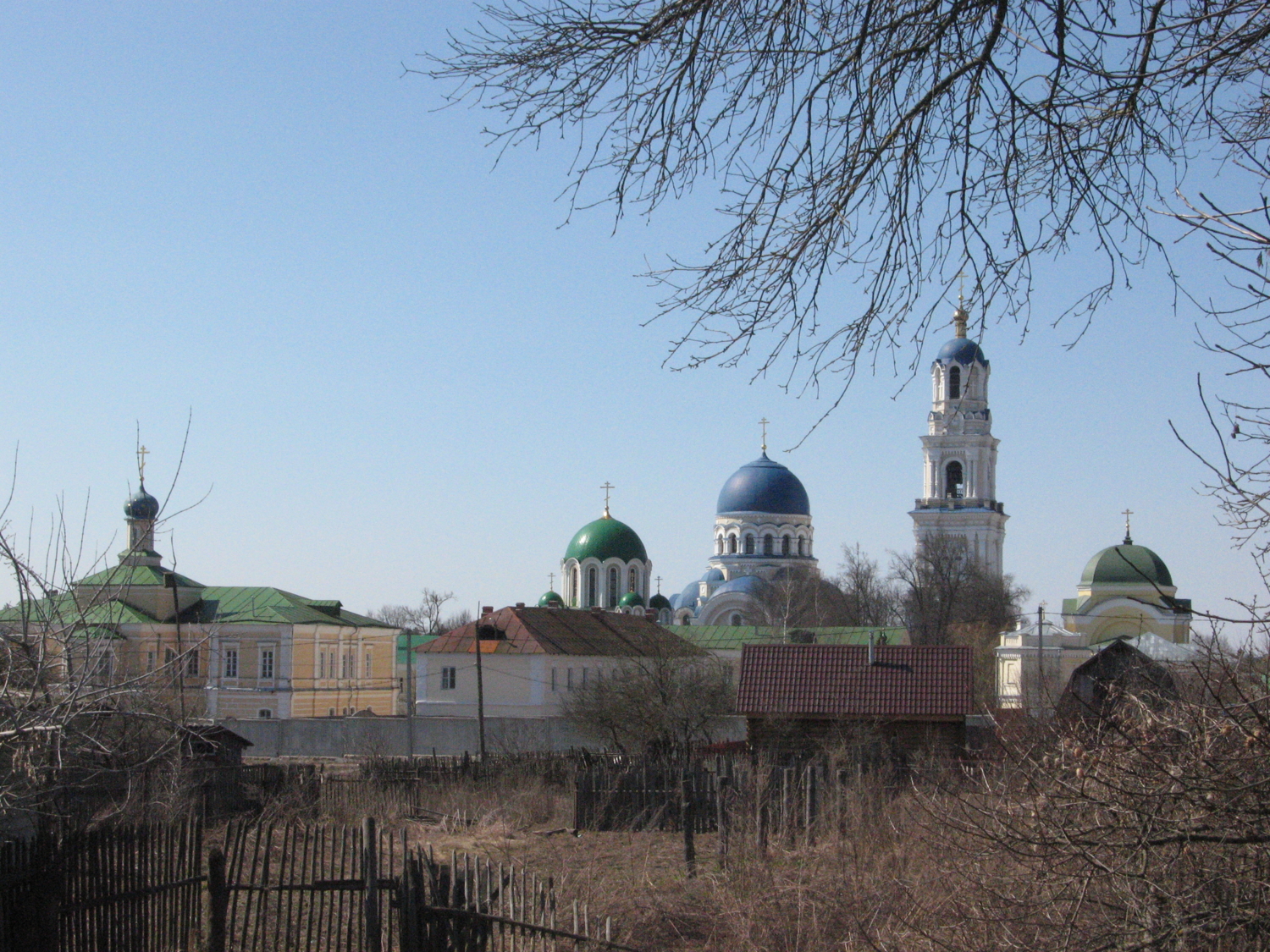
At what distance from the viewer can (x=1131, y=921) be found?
4.53m

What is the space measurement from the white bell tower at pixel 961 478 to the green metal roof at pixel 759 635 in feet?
58.0

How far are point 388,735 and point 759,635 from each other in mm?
A: 23516

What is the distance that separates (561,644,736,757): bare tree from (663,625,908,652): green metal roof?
17.1m

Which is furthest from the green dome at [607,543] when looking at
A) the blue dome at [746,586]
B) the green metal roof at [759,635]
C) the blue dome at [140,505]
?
the blue dome at [140,505]

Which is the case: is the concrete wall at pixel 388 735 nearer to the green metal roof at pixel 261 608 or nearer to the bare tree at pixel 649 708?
the bare tree at pixel 649 708

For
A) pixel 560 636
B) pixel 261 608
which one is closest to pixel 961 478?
pixel 560 636

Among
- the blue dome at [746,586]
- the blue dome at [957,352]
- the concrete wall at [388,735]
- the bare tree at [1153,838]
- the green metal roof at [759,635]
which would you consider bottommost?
the concrete wall at [388,735]

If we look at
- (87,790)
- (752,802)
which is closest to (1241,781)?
(752,802)

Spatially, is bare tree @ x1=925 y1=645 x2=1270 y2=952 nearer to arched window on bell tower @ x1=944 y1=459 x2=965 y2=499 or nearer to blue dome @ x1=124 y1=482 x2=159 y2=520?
blue dome @ x1=124 y1=482 x2=159 y2=520

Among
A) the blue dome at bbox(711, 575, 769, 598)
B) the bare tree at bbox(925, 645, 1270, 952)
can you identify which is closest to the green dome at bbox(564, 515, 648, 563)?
the blue dome at bbox(711, 575, 769, 598)

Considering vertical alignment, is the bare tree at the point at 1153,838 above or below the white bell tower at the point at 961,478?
below

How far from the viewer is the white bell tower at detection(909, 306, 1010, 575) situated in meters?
73.1

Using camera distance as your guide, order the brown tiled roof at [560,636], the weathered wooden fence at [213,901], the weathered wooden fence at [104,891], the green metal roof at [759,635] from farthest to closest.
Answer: the green metal roof at [759,635]
the brown tiled roof at [560,636]
the weathered wooden fence at [213,901]
the weathered wooden fence at [104,891]

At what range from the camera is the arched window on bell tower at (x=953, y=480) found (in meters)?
75.3
